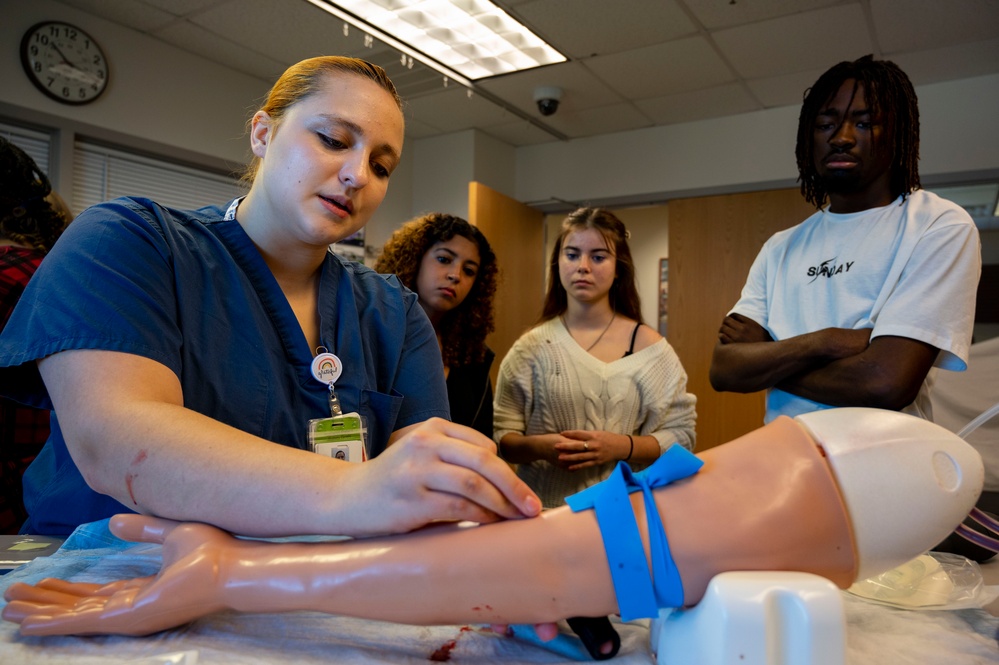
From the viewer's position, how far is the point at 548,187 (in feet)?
15.7

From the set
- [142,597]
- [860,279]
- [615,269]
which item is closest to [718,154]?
[615,269]

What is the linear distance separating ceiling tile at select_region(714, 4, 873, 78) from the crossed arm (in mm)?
2227

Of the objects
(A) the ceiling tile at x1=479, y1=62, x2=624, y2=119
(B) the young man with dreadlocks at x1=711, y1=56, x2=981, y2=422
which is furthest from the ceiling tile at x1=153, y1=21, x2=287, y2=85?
(B) the young man with dreadlocks at x1=711, y1=56, x2=981, y2=422

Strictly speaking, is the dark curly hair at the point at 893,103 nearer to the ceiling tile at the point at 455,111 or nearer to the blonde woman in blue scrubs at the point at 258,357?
the blonde woman in blue scrubs at the point at 258,357

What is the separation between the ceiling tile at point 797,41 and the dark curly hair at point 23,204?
2.83 metres

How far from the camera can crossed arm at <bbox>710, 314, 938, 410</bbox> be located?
116 cm

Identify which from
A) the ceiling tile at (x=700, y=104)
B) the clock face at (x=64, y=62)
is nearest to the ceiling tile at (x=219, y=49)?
the clock face at (x=64, y=62)

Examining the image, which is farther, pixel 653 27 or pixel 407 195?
pixel 407 195

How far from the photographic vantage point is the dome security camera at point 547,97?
3775 mm

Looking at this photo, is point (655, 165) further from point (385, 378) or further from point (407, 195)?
point (385, 378)

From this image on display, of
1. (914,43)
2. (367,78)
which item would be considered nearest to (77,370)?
(367,78)

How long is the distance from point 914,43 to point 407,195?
10.4 feet

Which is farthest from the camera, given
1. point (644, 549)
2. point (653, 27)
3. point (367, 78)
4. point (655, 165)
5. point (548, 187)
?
point (548, 187)

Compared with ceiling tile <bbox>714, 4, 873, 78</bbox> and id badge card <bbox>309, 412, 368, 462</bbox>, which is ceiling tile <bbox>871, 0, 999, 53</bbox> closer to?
ceiling tile <bbox>714, 4, 873, 78</bbox>
